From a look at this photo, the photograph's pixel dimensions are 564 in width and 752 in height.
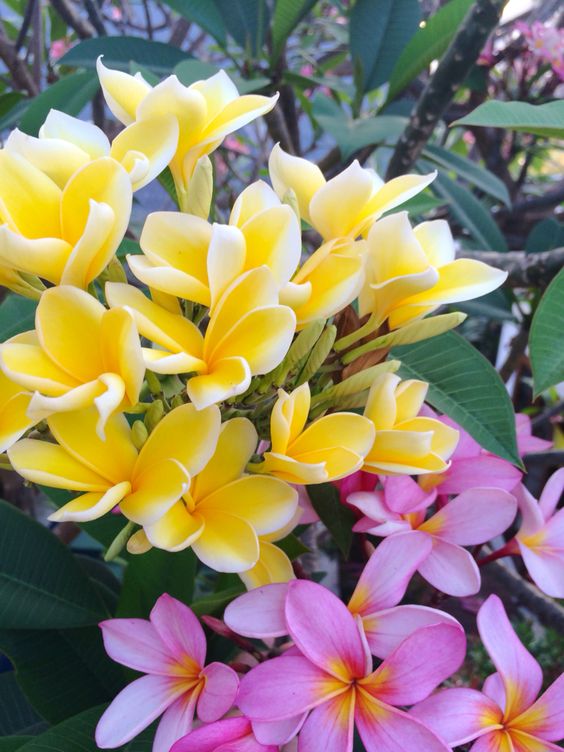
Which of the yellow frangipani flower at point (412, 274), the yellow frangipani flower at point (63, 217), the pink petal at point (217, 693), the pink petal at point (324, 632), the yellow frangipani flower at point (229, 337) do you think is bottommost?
the pink petal at point (217, 693)

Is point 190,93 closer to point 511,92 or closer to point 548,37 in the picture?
point 548,37

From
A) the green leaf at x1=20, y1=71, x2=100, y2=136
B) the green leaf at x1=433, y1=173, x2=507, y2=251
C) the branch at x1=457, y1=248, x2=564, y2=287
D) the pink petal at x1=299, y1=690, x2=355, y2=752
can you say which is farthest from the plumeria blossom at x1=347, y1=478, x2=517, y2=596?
the green leaf at x1=433, y1=173, x2=507, y2=251

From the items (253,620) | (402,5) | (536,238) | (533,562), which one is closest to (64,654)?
(253,620)

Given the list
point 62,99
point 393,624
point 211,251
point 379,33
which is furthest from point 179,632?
point 379,33

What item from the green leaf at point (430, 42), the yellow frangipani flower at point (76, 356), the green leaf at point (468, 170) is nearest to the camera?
the yellow frangipani flower at point (76, 356)

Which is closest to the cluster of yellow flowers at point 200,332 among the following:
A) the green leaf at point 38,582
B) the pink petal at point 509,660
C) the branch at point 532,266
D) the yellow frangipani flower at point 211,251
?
the yellow frangipani flower at point 211,251

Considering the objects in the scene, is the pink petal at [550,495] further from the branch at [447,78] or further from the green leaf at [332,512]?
the branch at [447,78]

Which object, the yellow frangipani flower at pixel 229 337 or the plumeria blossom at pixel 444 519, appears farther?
the plumeria blossom at pixel 444 519
